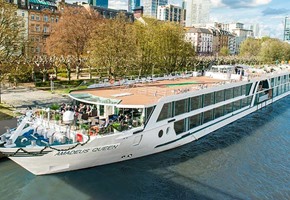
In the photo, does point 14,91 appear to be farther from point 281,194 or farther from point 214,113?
point 281,194

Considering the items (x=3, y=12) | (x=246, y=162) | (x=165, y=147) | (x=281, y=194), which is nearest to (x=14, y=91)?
(x=3, y=12)

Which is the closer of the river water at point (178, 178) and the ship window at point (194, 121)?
the river water at point (178, 178)

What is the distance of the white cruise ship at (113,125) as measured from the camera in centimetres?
2028

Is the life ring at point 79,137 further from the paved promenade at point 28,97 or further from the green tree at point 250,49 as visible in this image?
the green tree at point 250,49

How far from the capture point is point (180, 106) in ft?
88.8

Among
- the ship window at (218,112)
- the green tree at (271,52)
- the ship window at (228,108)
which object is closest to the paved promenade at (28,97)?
the ship window at (218,112)

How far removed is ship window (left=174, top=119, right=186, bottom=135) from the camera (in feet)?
87.8

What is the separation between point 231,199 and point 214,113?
1346 centimetres

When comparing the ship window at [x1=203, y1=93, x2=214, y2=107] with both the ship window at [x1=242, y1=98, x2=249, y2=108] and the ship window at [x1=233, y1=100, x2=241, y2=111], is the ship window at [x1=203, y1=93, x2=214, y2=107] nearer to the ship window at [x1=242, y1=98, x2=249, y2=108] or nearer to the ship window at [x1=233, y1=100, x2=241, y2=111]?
the ship window at [x1=233, y1=100, x2=241, y2=111]

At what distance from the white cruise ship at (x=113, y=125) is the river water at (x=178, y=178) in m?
0.86

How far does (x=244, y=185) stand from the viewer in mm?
21250

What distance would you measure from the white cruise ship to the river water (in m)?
0.86

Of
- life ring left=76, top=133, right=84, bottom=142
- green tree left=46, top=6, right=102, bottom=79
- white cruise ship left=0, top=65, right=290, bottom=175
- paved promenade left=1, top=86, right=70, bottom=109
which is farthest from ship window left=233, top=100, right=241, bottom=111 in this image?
green tree left=46, top=6, right=102, bottom=79

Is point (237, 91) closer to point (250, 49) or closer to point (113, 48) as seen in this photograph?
point (113, 48)
